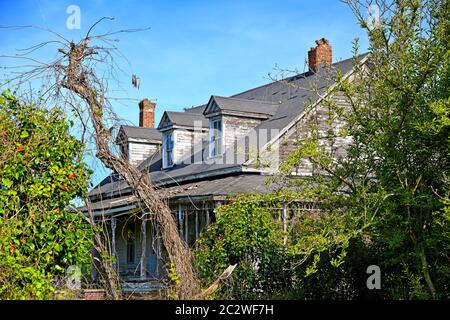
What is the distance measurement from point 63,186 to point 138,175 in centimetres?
110

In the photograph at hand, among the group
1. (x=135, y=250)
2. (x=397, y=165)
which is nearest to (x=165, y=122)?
(x=135, y=250)

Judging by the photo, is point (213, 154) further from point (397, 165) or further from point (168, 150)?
point (397, 165)

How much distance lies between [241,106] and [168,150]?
13.5ft

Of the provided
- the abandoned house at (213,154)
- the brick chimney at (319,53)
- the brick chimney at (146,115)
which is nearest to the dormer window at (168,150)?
the abandoned house at (213,154)

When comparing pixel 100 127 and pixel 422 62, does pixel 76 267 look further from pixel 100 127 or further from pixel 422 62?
pixel 422 62

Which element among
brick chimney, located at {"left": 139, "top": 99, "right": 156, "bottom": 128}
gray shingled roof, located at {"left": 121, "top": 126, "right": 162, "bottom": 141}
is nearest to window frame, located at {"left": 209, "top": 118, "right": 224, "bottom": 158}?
gray shingled roof, located at {"left": 121, "top": 126, "right": 162, "bottom": 141}

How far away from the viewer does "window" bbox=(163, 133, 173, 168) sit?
27.3 m

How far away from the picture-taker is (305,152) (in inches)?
440

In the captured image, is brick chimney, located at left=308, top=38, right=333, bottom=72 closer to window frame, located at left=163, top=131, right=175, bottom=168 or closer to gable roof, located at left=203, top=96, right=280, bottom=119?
gable roof, located at left=203, top=96, right=280, bottom=119

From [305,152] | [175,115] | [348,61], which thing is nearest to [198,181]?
[175,115]

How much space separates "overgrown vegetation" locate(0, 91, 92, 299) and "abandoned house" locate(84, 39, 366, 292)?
27.3ft

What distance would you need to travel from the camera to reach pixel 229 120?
24.5m

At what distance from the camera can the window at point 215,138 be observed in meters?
24.5
